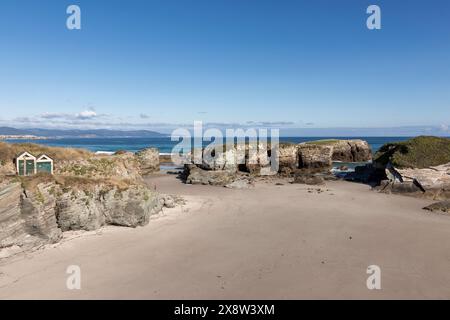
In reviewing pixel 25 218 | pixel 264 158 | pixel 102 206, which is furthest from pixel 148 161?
pixel 25 218

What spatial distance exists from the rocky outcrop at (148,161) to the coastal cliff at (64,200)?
23.8 meters

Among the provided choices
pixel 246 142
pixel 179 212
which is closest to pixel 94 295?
pixel 179 212

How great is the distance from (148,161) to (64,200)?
31.5 metres

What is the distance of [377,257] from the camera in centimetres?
1514

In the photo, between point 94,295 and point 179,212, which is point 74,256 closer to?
point 94,295

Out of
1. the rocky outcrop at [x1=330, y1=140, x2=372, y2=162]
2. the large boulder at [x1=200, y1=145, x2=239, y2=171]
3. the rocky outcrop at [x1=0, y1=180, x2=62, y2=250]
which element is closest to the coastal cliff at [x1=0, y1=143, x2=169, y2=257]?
the rocky outcrop at [x1=0, y1=180, x2=62, y2=250]

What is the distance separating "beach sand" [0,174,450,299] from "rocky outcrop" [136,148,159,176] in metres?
25.2

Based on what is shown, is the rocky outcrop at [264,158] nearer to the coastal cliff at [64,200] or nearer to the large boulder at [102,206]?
the coastal cliff at [64,200]

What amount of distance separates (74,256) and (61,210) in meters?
3.62

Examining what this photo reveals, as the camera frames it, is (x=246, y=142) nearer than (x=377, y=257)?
No

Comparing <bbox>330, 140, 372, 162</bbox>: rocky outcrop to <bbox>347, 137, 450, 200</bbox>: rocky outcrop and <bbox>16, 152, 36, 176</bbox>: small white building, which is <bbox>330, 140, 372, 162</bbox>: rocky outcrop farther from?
<bbox>16, 152, 36, 176</bbox>: small white building

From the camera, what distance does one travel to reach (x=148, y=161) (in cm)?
4841

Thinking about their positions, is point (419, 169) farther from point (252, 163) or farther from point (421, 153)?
point (252, 163)

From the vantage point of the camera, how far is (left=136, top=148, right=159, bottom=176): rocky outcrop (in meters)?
47.7
